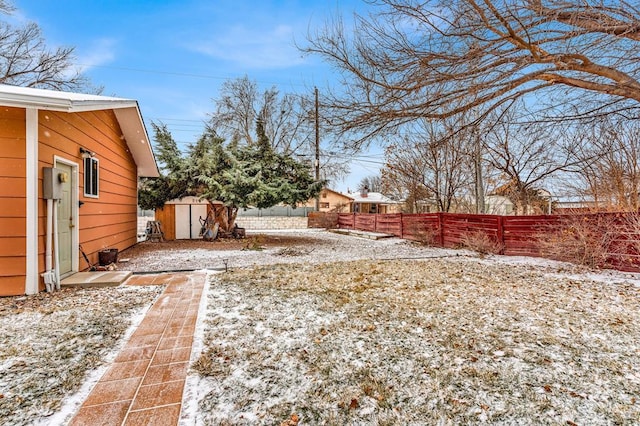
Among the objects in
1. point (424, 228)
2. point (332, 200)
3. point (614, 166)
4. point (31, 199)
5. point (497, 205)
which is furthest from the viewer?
point (332, 200)

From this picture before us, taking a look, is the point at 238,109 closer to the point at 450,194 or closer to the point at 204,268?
the point at 450,194

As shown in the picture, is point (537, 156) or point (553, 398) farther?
point (537, 156)

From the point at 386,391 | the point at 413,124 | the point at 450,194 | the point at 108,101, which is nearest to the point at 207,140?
the point at 108,101

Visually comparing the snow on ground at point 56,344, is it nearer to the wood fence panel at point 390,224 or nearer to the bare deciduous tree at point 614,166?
the bare deciduous tree at point 614,166

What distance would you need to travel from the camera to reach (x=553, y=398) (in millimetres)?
2119

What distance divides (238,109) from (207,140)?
10022 mm

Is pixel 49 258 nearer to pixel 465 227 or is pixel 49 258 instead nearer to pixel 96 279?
pixel 96 279

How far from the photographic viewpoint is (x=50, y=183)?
14.2 ft

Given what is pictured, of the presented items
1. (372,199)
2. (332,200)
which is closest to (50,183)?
(332,200)

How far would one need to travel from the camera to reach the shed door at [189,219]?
12.0 metres

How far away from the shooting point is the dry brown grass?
6.57 ft

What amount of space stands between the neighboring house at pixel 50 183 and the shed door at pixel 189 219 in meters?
4.82

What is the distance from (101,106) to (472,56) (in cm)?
577

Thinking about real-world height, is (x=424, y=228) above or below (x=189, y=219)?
below
